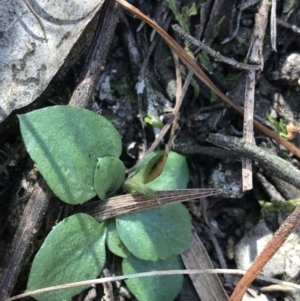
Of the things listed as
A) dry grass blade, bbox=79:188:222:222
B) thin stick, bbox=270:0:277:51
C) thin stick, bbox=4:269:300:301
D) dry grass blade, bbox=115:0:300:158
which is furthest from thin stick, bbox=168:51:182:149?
thin stick, bbox=4:269:300:301

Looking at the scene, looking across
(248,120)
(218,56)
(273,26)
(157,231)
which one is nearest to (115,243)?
(157,231)

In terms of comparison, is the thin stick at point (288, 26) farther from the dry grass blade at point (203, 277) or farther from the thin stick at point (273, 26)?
the dry grass blade at point (203, 277)

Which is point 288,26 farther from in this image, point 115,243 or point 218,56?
point 115,243

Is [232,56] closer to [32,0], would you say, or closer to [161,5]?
[161,5]

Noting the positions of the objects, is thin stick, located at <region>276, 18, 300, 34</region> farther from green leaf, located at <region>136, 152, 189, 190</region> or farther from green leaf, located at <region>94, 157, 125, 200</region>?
green leaf, located at <region>94, 157, 125, 200</region>

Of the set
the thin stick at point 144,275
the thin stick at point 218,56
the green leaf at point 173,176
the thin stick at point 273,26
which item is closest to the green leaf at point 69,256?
the thin stick at point 144,275

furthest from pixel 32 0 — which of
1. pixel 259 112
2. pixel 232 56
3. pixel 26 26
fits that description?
pixel 259 112
